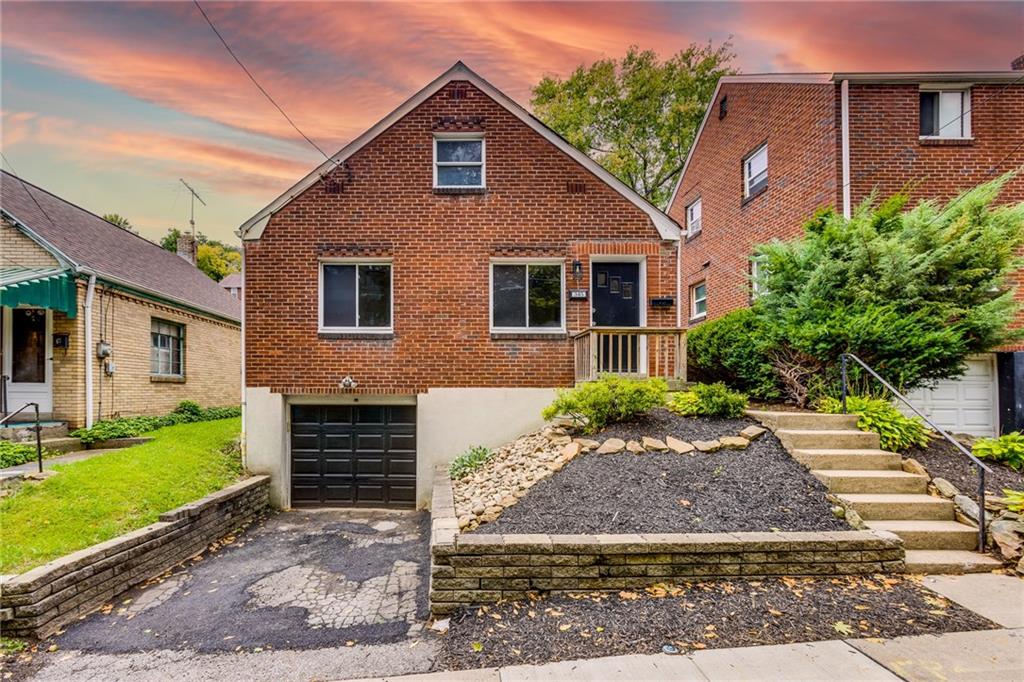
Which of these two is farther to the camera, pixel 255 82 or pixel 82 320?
pixel 82 320

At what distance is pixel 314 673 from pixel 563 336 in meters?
6.39

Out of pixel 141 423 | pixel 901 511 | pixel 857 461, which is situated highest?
pixel 857 461

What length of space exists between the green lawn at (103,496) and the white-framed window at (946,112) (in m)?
15.2

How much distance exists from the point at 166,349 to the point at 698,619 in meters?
13.9

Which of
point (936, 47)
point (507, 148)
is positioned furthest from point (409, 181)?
point (936, 47)

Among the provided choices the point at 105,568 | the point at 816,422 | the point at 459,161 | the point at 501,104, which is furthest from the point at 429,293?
the point at 816,422

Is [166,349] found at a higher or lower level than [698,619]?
higher

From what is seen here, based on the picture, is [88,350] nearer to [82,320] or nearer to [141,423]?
[82,320]

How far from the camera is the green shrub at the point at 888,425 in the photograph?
19.1ft

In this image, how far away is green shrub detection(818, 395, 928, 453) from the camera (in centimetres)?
583

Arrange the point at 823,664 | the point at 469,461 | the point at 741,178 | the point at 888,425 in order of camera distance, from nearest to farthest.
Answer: the point at 823,664 → the point at 888,425 → the point at 469,461 → the point at 741,178

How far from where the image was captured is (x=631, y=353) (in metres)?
8.49

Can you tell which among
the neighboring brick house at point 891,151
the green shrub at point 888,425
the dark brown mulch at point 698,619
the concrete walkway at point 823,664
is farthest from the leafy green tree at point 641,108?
the concrete walkway at point 823,664

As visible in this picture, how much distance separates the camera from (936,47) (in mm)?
9461
